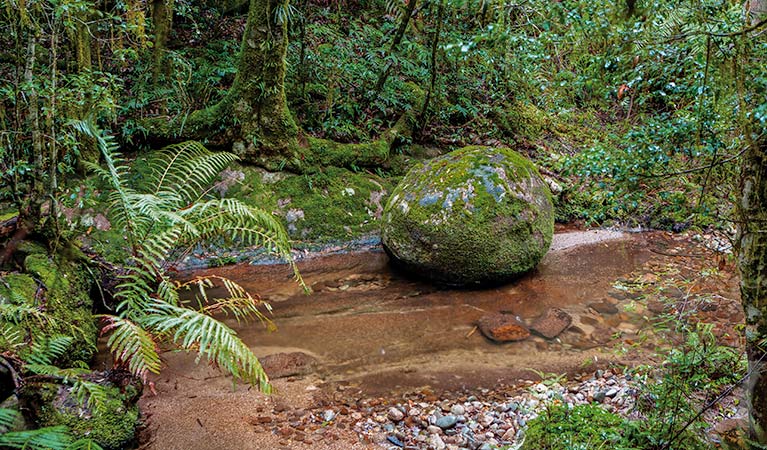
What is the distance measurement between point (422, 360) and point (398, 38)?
6071mm

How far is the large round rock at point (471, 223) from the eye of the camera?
17.4 feet

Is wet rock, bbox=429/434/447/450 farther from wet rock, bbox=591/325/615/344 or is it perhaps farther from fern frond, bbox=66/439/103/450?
wet rock, bbox=591/325/615/344

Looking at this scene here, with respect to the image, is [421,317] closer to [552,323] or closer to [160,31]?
[552,323]

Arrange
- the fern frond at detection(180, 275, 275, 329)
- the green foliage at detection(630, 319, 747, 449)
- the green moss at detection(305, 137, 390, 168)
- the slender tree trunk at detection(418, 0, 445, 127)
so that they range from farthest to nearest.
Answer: the slender tree trunk at detection(418, 0, 445, 127) < the green moss at detection(305, 137, 390, 168) < the fern frond at detection(180, 275, 275, 329) < the green foliage at detection(630, 319, 747, 449)

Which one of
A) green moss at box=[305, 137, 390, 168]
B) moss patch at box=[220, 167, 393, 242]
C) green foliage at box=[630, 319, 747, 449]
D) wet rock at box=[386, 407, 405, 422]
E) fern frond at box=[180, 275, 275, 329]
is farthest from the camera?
green moss at box=[305, 137, 390, 168]

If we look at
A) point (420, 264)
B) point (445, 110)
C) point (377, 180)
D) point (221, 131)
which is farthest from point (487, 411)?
point (445, 110)

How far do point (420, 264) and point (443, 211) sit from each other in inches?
25.3

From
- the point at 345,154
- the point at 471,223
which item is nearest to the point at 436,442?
the point at 471,223

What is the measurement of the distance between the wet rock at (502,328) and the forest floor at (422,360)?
0.09 m

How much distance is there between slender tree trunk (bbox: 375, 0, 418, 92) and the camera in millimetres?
7992

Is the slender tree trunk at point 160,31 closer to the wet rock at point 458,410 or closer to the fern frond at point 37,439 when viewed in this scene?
the fern frond at point 37,439

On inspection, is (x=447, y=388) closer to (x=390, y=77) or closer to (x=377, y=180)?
(x=377, y=180)

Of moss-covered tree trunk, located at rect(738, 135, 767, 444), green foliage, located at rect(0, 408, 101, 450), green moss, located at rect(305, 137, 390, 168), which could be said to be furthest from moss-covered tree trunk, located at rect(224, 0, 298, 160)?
moss-covered tree trunk, located at rect(738, 135, 767, 444)

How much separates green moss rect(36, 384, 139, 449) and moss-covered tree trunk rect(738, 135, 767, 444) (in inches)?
124
